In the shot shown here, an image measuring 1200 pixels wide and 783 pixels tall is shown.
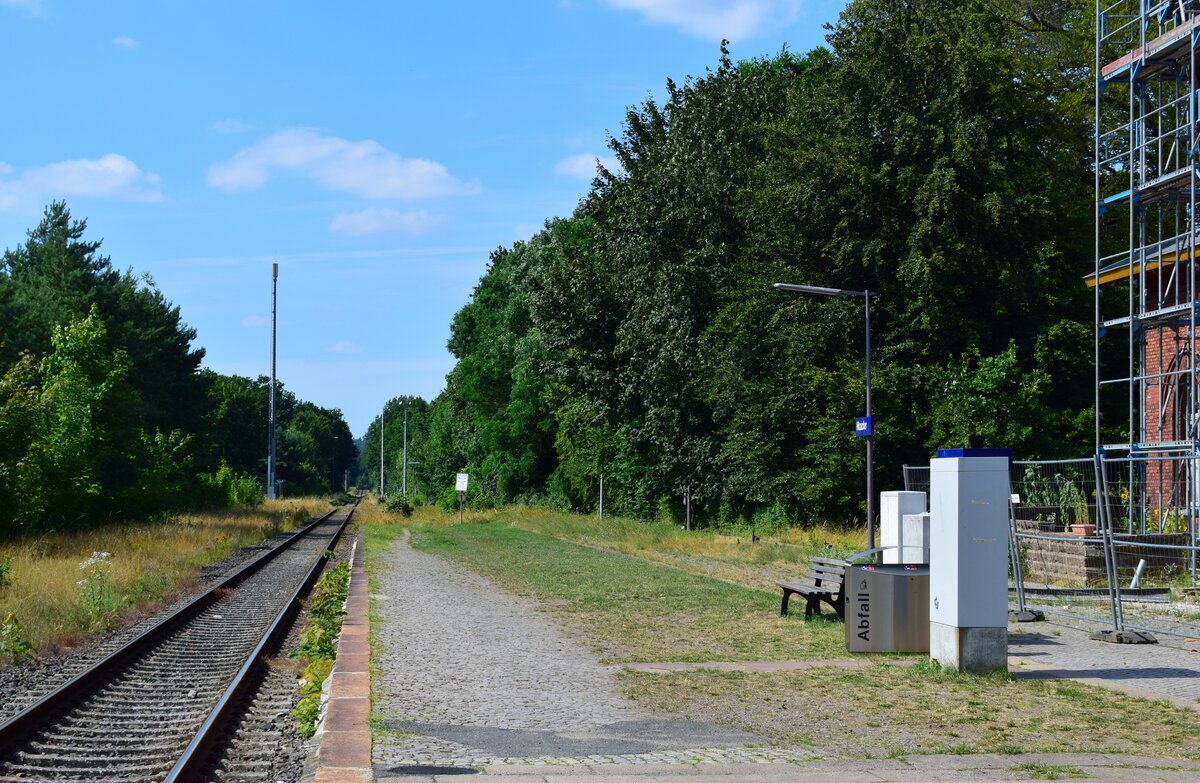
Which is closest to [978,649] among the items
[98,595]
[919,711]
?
[919,711]

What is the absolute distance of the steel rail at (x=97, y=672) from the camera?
8656 mm

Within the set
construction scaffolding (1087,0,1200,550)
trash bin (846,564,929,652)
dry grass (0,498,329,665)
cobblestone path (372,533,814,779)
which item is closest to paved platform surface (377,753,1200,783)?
cobblestone path (372,533,814,779)

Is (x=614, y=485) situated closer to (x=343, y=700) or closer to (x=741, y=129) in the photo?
(x=741, y=129)

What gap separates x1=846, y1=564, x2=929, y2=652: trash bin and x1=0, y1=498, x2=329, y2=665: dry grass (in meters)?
8.64

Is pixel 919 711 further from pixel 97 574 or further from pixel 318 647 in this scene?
pixel 97 574

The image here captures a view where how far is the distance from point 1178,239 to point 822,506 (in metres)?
14.4

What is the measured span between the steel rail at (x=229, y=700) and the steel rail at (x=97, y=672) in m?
1.25

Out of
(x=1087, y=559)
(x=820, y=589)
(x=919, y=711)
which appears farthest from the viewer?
(x=1087, y=559)

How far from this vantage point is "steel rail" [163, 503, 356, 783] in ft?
24.4

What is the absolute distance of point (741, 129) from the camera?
152 ft

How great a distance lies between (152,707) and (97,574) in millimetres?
8710

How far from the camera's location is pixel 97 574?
1795 cm

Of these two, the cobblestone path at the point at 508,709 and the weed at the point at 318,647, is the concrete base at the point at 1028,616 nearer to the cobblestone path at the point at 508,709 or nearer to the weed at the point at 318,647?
the cobblestone path at the point at 508,709

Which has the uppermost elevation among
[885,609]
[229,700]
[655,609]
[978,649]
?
[885,609]
